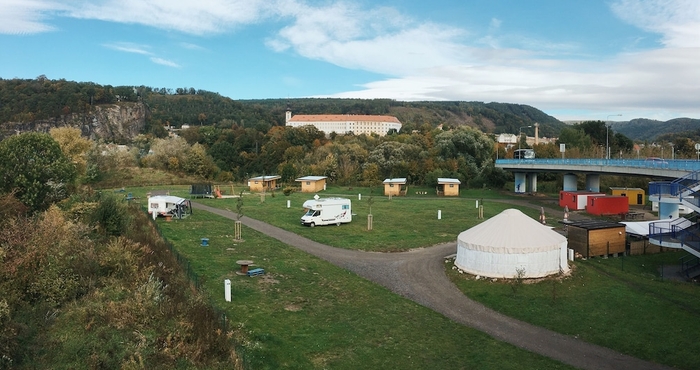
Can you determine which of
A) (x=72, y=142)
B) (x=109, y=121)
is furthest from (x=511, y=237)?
(x=109, y=121)

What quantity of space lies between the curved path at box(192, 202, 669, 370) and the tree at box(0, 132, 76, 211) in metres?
11.0

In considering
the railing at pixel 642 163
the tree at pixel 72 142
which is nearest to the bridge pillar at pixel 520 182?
the railing at pixel 642 163

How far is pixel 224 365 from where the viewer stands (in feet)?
33.7

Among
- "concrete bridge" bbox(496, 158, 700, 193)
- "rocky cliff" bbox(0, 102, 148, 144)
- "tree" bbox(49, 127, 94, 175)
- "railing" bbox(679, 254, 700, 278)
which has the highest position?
"rocky cliff" bbox(0, 102, 148, 144)

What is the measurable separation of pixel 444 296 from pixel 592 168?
3083cm

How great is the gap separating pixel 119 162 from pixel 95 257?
53.0 m

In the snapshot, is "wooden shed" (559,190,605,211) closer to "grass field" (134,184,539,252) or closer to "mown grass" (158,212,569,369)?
"grass field" (134,184,539,252)

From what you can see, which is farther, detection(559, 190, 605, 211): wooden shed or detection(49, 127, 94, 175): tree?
detection(49, 127, 94, 175): tree

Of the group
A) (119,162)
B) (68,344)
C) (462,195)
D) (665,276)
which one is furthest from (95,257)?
(119,162)

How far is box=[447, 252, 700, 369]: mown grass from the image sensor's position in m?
13.2

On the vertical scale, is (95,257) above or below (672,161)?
below

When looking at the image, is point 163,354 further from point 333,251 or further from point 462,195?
point 462,195

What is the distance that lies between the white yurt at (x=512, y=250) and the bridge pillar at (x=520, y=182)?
3783 centimetres

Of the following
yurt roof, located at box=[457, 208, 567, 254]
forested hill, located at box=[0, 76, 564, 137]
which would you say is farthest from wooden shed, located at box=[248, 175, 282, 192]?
forested hill, located at box=[0, 76, 564, 137]
